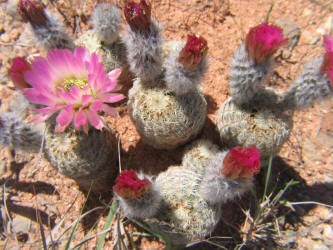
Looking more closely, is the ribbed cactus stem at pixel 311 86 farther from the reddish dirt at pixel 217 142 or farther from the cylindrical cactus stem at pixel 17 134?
the cylindrical cactus stem at pixel 17 134

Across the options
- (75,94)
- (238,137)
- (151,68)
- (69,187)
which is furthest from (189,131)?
(69,187)

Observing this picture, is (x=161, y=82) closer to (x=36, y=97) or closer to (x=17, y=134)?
(x=36, y=97)

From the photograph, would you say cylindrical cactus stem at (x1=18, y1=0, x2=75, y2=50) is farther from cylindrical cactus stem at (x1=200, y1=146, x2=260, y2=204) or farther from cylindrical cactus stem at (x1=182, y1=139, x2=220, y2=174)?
cylindrical cactus stem at (x1=200, y1=146, x2=260, y2=204)

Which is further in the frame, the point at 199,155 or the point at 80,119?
→ the point at 199,155

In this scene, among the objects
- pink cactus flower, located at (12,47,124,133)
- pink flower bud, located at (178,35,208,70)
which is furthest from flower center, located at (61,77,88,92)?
pink flower bud, located at (178,35,208,70)

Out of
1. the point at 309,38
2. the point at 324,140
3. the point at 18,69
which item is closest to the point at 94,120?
the point at 18,69

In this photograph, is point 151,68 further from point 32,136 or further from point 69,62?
point 32,136
